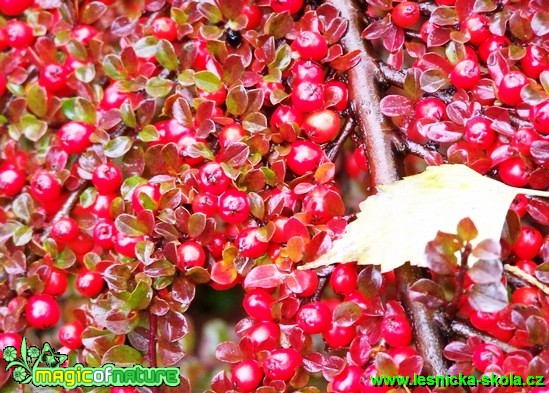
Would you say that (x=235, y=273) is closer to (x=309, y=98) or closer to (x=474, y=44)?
(x=309, y=98)

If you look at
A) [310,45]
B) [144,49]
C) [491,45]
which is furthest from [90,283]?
[491,45]

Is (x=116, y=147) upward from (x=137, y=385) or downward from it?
upward

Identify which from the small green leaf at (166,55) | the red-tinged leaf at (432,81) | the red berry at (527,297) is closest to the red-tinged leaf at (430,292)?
the red berry at (527,297)

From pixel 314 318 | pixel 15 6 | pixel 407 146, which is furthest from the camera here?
pixel 15 6

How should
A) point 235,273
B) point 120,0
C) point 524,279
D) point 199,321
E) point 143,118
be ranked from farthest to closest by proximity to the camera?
point 199,321 → point 120,0 → point 143,118 → point 235,273 → point 524,279

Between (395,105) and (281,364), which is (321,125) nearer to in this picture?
(395,105)

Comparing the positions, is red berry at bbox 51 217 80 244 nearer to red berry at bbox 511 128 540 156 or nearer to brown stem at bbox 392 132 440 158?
brown stem at bbox 392 132 440 158

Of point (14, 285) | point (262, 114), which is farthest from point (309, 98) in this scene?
point (14, 285)

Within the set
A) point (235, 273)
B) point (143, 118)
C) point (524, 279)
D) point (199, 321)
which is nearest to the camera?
point (524, 279)
